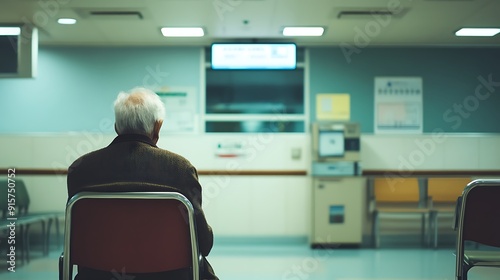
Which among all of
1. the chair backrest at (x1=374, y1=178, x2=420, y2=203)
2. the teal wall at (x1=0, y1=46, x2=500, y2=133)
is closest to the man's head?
the teal wall at (x1=0, y1=46, x2=500, y2=133)

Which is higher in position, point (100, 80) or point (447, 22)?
point (447, 22)

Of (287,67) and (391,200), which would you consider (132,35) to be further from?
(391,200)

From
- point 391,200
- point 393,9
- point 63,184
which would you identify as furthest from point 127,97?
point 391,200

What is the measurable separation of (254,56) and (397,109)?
198 cm

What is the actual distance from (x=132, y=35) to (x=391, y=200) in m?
3.78

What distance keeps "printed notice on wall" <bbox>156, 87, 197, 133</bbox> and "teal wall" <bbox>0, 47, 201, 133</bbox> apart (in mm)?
108

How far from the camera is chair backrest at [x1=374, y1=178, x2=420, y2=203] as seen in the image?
583 centimetres

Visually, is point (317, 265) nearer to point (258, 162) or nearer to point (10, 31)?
point (258, 162)

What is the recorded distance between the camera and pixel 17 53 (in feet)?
15.2

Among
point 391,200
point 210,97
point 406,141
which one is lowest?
point 391,200

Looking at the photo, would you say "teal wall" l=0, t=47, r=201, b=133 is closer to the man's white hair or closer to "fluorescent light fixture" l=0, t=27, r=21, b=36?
"fluorescent light fixture" l=0, t=27, r=21, b=36

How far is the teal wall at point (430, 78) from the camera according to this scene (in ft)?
19.9

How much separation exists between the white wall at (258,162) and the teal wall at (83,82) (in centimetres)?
26

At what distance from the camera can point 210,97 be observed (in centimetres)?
612
